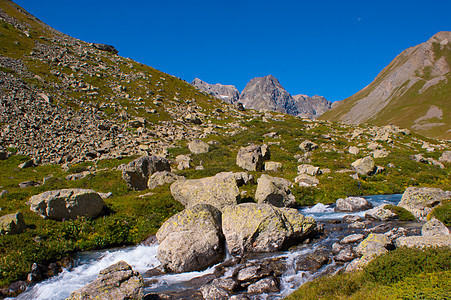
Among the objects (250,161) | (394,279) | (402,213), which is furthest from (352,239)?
(250,161)

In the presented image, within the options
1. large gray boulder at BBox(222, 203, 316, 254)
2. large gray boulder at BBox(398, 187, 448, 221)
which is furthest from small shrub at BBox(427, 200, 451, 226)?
large gray boulder at BBox(222, 203, 316, 254)

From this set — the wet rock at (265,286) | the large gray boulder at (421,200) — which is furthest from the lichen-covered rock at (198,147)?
the wet rock at (265,286)

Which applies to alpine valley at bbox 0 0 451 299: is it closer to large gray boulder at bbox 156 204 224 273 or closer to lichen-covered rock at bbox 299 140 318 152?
large gray boulder at bbox 156 204 224 273

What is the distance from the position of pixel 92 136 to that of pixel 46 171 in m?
12.7

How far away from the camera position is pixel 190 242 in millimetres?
13961

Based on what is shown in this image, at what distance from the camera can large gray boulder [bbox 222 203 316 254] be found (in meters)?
14.6

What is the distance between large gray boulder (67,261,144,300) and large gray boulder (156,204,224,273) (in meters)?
2.81

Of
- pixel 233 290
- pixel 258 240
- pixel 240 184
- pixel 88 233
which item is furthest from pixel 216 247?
pixel 240 184

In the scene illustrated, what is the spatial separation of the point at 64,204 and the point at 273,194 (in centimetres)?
1630

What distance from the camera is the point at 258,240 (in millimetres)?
14688

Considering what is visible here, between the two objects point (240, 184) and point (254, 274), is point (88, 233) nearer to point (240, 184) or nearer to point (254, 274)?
point (254, 274)

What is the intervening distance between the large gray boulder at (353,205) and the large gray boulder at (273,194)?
411cm

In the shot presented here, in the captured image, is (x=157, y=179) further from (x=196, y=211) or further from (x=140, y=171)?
(x=196, y=211)

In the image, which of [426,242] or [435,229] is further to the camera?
[435,229]
